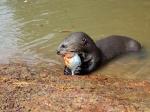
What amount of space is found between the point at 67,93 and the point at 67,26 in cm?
385

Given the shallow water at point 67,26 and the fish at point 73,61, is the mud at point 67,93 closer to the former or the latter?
the fish at point 73,61

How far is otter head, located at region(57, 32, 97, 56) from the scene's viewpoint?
6637 millimetres

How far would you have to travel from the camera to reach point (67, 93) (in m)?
5.45

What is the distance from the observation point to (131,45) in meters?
7.61

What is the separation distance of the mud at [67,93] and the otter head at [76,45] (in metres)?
0.39

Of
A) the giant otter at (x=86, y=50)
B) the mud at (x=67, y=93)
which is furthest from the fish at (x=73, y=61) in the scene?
the mud at (x=67, y=93)

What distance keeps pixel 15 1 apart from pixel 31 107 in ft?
22.9

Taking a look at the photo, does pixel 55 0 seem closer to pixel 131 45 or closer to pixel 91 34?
pixel 91 34

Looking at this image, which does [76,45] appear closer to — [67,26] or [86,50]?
[86,50]

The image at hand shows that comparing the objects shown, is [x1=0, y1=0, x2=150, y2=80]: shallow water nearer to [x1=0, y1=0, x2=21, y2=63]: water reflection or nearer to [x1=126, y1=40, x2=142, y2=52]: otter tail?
[x1=0, y1=0, x2=21, y2=63]: water reflection

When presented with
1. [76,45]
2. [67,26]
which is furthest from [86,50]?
[67,26]

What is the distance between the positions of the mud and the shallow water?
659mm

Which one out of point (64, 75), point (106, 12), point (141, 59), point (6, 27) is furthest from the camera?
point (106, 12)

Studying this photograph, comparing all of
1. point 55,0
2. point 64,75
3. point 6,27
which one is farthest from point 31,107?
point 55,0
